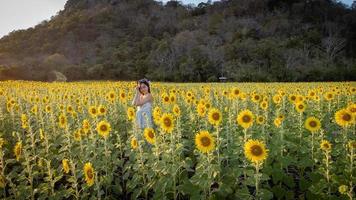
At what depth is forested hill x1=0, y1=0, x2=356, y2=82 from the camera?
47312 millimetres

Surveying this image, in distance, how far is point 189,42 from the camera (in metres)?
71.2

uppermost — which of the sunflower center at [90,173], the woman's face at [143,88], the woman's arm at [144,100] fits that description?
the woman's face at [143,88]

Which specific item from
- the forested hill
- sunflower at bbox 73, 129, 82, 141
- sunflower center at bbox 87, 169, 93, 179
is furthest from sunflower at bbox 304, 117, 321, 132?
the forested hill

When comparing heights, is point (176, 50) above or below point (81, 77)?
above

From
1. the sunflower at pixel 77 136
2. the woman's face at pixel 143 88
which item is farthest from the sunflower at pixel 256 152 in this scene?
the woman's face at pixel 143 88

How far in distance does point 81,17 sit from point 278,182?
91.8 m

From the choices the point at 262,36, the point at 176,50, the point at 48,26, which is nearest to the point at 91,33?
the point at 48,26

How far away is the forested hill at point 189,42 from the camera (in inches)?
1863

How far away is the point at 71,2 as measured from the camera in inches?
4491

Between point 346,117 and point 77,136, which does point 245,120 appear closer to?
point 346,117

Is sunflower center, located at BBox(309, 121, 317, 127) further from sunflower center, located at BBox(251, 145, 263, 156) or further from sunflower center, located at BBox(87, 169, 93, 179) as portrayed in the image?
sunflower center, located at BBox(87, 169, 93, 179)

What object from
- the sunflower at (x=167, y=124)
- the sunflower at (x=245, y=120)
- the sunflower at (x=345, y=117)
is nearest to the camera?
the sunflower at (x=167, y=124)

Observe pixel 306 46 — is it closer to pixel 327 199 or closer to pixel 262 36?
pixel 262 36

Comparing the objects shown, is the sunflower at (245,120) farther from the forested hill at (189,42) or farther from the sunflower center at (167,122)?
the forested hill at (189,42)
